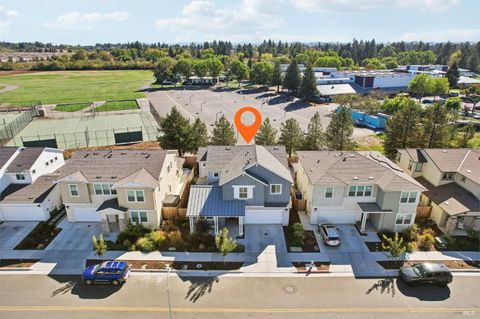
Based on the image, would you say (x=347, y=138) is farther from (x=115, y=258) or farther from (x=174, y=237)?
(x=115, y=258)

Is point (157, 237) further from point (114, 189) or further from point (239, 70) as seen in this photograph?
point (239, 70)

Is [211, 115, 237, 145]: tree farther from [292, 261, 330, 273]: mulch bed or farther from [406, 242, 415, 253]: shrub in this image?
[406, 242, 415, 253]: shrub

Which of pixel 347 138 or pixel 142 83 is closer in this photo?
pixel 347 138

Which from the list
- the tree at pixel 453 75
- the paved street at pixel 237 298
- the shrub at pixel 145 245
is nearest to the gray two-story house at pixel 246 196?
the shrub at pixel 145 245

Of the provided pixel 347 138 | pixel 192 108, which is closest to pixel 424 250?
pixel 347 138

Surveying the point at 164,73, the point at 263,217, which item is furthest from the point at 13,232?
the point at 164,73

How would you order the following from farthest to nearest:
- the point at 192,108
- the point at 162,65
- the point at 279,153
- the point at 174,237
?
1. the point at 162,65
2. the point at 192,108
3. the point at 279,153
4. the point at 174,237
